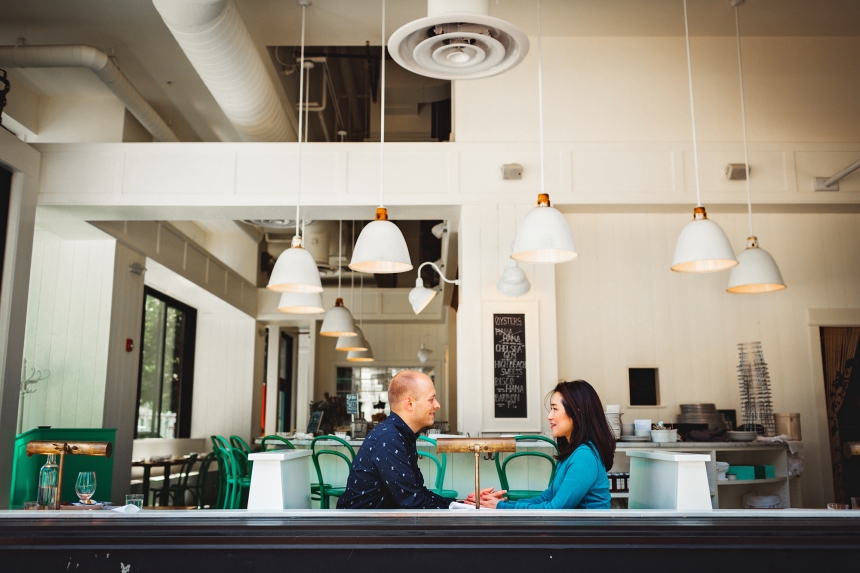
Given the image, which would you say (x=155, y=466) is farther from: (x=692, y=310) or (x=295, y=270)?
(x=692, y=310)

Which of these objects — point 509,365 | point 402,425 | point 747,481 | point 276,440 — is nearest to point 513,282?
point 509,365

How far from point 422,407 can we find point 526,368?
10.9ft

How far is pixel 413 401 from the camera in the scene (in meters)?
3.15

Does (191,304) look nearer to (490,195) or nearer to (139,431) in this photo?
(139,431)

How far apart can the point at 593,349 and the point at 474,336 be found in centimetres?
118

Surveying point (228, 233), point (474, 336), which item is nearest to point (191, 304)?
point (228, 233)

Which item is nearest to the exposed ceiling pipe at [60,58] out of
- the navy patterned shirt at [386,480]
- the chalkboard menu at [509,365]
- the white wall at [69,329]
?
the white wall at [69,329]

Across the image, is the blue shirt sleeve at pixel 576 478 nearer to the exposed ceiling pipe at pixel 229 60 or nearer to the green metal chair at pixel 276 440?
the green metal chair at pixel 276 440

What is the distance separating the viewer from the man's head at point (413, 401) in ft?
10.3

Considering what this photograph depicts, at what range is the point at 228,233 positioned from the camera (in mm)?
11391

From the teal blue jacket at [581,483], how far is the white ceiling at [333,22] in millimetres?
4505

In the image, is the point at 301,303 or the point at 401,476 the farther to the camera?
the point at 301,303

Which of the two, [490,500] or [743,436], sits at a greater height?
[743,436]

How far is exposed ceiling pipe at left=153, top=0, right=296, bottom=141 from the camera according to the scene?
15.2 ft
